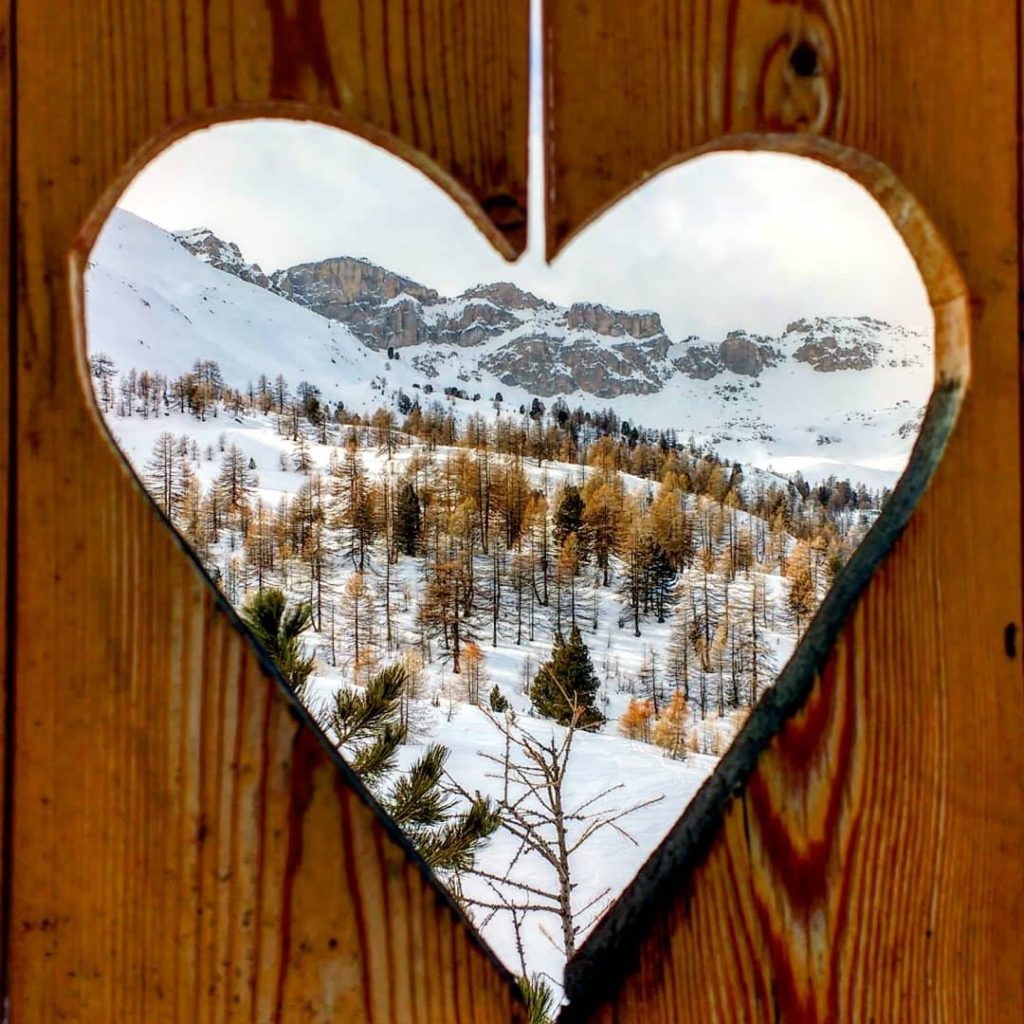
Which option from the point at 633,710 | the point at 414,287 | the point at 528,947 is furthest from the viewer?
the point at 414,287

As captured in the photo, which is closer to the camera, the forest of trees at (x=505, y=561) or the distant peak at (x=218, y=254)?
the forest of trees at (x=505, y=561)

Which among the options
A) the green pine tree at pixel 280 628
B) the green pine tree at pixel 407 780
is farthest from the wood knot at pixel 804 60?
the green pine tree at pixel 407 780

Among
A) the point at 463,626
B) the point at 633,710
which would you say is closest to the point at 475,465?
the point at 463,626

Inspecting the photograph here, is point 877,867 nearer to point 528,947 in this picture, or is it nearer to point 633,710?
point 528,947

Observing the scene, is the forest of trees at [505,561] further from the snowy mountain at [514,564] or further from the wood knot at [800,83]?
the wood knot at [800,83]

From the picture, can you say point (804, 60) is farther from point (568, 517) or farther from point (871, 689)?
point (568, 517)

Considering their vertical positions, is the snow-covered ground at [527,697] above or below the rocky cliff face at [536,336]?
below
